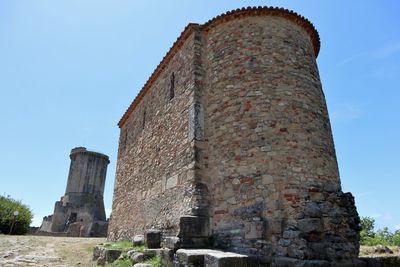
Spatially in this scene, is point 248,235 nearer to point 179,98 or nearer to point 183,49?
point 179,98

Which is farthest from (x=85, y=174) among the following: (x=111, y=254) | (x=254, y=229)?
(x=254, y=229)

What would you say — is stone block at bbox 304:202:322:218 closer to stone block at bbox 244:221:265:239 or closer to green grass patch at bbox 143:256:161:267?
stone block at bbox 244:221:265:239

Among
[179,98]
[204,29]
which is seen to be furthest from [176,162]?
[204,29]

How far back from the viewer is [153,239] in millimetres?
7359

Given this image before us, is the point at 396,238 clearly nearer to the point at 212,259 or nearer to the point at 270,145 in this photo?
the point at 270,145

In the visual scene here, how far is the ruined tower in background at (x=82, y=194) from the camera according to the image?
32.0 m

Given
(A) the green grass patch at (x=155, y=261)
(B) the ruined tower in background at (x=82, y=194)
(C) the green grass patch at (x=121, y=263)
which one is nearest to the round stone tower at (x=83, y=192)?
(B) the ruined tower in background at (x=82, y=194)

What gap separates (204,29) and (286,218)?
5.81 meters

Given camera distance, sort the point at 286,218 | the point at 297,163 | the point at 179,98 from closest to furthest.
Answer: the point at 286,218 < the point at 297,163 < the point at 179,98

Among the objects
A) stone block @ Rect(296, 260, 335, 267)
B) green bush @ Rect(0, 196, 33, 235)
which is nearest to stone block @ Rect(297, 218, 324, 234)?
stone block @ Rect(296, 260, 335, 267)

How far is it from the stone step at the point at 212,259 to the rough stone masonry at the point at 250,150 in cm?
43

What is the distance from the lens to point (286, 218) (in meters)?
5.68

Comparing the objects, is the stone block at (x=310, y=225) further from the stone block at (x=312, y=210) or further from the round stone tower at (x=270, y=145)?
the stone block at (x=312, y=210)

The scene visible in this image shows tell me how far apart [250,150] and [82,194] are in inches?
1247
